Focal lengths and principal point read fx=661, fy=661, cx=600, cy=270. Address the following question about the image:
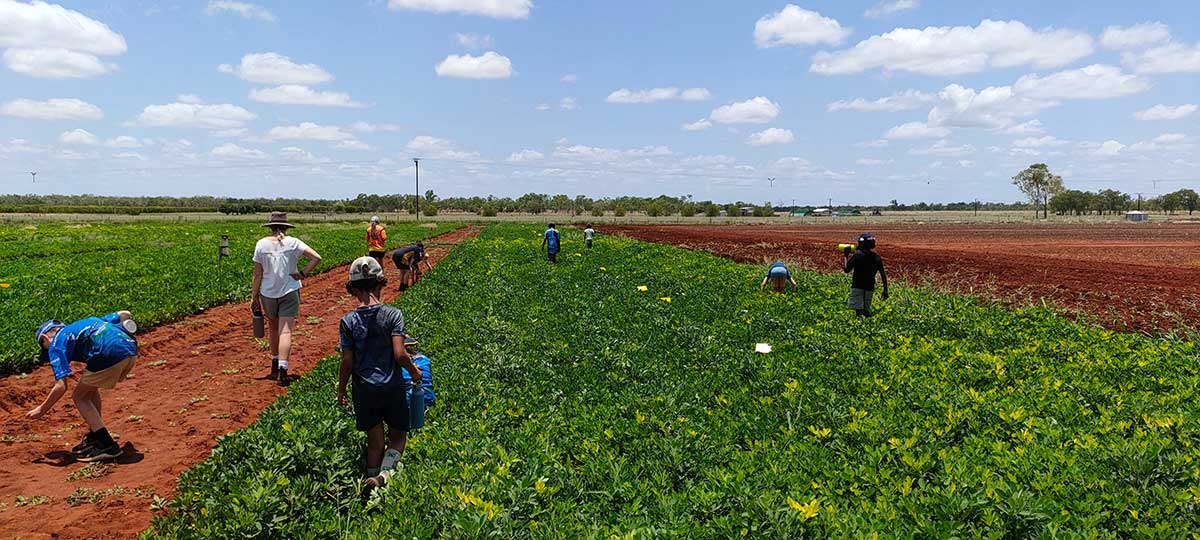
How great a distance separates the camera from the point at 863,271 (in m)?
11.0

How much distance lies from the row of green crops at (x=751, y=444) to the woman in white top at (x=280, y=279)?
0.91 m

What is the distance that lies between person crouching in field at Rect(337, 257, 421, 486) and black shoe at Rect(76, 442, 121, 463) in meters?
2.94

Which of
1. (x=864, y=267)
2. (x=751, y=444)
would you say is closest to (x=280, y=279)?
(x=751, y=444)

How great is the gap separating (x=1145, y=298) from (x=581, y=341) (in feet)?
47.9

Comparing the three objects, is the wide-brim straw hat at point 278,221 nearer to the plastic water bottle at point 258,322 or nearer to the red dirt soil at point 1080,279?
the plastic water bottle at point 258,322

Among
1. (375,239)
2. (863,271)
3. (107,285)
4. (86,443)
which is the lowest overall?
(86,443)

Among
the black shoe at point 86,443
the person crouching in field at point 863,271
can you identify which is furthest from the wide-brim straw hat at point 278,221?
the person crouching in field at point 863,271

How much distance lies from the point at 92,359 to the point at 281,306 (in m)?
2.75

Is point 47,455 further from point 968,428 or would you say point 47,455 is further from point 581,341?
point 968,428

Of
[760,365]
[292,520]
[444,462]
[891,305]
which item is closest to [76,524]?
[292,520]

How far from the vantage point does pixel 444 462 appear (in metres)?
5.16

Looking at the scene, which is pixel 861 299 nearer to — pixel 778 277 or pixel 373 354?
pixel 778 277

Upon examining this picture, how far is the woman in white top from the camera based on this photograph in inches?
333

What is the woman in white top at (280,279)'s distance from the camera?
8.45 m
